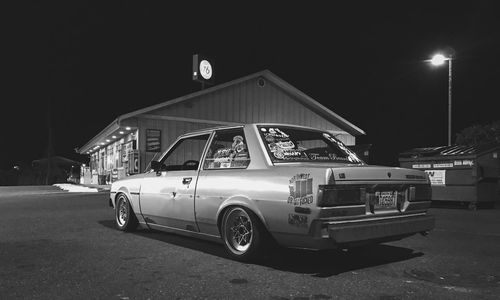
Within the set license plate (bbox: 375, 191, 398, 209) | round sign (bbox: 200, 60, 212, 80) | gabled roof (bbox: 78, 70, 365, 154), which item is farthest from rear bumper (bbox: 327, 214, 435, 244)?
round sign (bbox: 200, 60, 212, 80)

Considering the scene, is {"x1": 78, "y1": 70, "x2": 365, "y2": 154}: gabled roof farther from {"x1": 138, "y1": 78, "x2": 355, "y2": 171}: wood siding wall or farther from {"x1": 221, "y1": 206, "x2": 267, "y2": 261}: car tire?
{"x1": 221, "y1": 206, "x2": 267, "y2": 261}: car tire

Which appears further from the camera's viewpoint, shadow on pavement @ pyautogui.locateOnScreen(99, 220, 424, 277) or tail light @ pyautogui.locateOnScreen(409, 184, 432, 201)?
tail light @ pyautogui.locateOnScreen(409, 184, 432, 201)

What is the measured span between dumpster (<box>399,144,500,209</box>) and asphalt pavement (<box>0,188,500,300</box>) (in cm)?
535

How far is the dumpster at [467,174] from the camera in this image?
1162 centimetres

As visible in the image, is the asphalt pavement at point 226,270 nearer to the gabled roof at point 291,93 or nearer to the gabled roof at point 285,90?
the gabled roof at point 285,90

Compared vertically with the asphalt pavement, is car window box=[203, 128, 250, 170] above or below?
above

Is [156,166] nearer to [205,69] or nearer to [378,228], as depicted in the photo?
[378,228]

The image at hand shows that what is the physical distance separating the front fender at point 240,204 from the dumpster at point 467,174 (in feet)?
29.4

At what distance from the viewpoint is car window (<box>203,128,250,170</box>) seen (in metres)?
5.13

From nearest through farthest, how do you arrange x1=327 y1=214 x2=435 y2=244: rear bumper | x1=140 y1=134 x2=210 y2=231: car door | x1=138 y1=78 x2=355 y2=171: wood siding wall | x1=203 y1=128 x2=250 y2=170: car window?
x1=327 y1=214 x2=435 y2=244: rear bumper
x1=203 y1=128 x2=250 y2=170: car window
x1=140 y1=134 x2=210 y2=231: car door
x1=138 y1=78 x2=355 y2=171: wood siding wall

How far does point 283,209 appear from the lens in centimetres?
430

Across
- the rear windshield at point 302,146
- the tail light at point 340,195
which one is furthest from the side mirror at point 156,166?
the tail light at point 340,195

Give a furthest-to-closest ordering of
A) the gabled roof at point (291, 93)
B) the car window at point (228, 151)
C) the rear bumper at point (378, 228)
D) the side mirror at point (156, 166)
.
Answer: the gabled roof at point (291, 93) < the side mirror at point (156, 166) < the car window at point (228, 151) < the rear bumper at point (378, 228)

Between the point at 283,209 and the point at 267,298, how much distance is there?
1.06 meters
